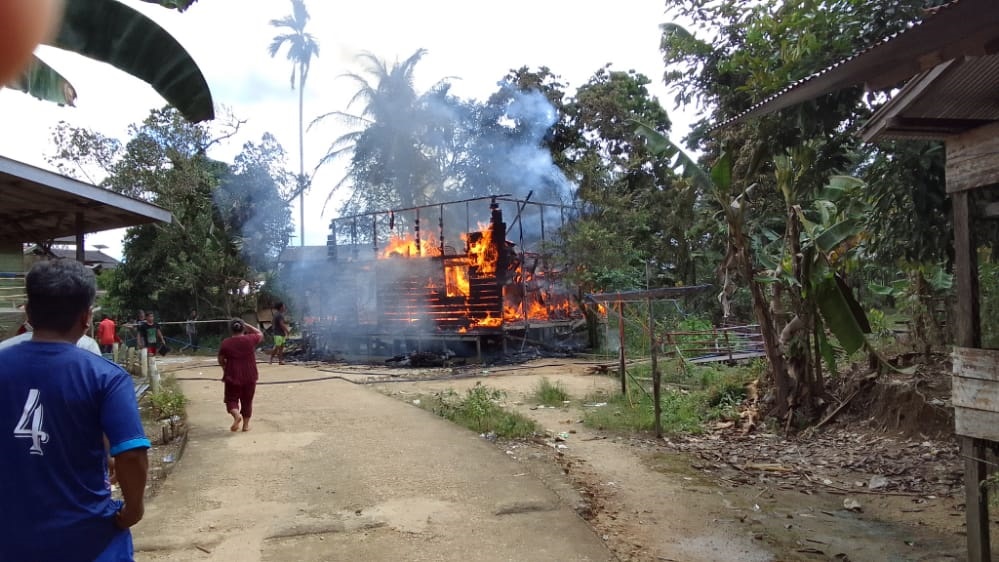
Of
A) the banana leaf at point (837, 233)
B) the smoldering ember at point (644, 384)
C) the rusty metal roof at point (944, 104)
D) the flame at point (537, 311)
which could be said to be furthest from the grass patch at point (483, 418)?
the flame at point (537, 311)

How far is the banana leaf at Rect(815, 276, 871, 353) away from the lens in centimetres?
687

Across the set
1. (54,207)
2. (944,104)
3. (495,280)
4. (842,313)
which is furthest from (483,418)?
(495,280)

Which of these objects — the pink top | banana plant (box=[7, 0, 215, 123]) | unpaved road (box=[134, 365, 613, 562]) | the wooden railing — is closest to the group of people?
unpaved road (box=[134, 365, 613, 562])

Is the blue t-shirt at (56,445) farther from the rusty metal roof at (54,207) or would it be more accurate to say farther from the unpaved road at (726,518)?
the rusty metal roof at (54,207)

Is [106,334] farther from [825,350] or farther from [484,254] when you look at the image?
[825,350]

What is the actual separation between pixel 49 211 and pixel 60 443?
27.1ft

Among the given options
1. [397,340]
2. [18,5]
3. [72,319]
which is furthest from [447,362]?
[18,5]

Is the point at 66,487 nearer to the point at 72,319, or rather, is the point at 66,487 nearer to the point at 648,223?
the point at 72,319

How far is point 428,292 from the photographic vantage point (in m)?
19.1

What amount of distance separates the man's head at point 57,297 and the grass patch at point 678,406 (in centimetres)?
744

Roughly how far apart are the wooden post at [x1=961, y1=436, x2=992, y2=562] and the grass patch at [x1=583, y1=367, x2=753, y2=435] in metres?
4.56

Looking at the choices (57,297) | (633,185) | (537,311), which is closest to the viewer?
(57,297)

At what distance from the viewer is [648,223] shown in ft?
72.2

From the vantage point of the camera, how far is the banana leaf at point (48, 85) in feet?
17.6
